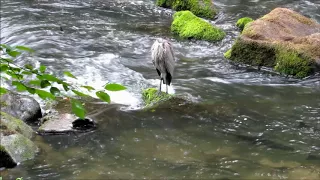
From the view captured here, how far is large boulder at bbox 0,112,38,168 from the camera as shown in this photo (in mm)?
5656

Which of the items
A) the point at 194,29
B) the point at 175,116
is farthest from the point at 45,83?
the point at 194,29

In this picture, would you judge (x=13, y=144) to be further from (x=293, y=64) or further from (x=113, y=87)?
(x=293, y=64)

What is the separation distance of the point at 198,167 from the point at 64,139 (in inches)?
78.9

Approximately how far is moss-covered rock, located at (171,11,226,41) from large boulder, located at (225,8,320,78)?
3.74ft

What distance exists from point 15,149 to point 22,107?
1307mm

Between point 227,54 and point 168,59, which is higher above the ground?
point 168,59

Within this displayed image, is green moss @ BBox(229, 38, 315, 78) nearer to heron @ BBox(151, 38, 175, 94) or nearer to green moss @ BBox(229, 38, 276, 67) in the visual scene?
green moss @ BBox(229, 38, 276, 67)

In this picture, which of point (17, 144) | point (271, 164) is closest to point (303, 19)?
point (271, 164)

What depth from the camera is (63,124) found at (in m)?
6.76

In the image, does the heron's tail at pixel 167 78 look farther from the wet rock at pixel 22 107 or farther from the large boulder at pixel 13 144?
the large boulder at pixel 13 144

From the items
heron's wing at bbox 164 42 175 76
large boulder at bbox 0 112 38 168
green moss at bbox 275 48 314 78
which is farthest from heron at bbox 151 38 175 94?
green moss at bbox 275 48 314 78

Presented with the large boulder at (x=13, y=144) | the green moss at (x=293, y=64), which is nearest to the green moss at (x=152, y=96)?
the large boulder at (x=13, y=144)

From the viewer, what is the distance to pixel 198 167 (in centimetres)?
570

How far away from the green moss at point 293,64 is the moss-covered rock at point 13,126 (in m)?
5.08
